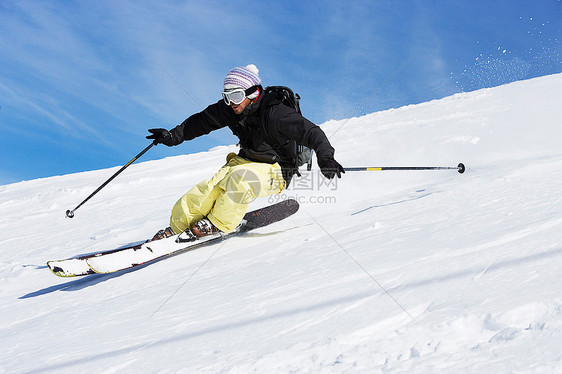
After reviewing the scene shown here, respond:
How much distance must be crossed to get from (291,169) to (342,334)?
9.75ft

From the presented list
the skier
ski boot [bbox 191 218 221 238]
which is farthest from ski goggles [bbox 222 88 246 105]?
ski boot [bbox 191 218 221 238]

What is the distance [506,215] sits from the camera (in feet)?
8.00

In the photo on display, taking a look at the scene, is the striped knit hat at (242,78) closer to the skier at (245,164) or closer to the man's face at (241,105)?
the skier at (245,164)

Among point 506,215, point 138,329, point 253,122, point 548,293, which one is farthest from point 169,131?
point 548,293

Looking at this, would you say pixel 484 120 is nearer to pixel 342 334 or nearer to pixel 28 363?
pixel 342 334

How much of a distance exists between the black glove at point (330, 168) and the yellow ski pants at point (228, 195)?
2.83 feet

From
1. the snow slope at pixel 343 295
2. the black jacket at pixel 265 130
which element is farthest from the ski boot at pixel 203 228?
the black jacket at pixel 265 130

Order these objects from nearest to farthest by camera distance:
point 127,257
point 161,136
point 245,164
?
point 127,257 < point 245,164 < point 161,136

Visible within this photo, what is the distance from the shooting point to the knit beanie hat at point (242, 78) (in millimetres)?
3959

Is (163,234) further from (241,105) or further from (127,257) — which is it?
(241,105)

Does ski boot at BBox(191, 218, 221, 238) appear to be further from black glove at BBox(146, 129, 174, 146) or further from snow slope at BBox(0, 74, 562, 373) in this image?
black glove at BBox(146, 129, 174, 146)

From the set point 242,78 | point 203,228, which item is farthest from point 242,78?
point 203,228

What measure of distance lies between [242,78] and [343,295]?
2.83 meters

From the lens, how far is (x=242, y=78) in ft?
13.1
